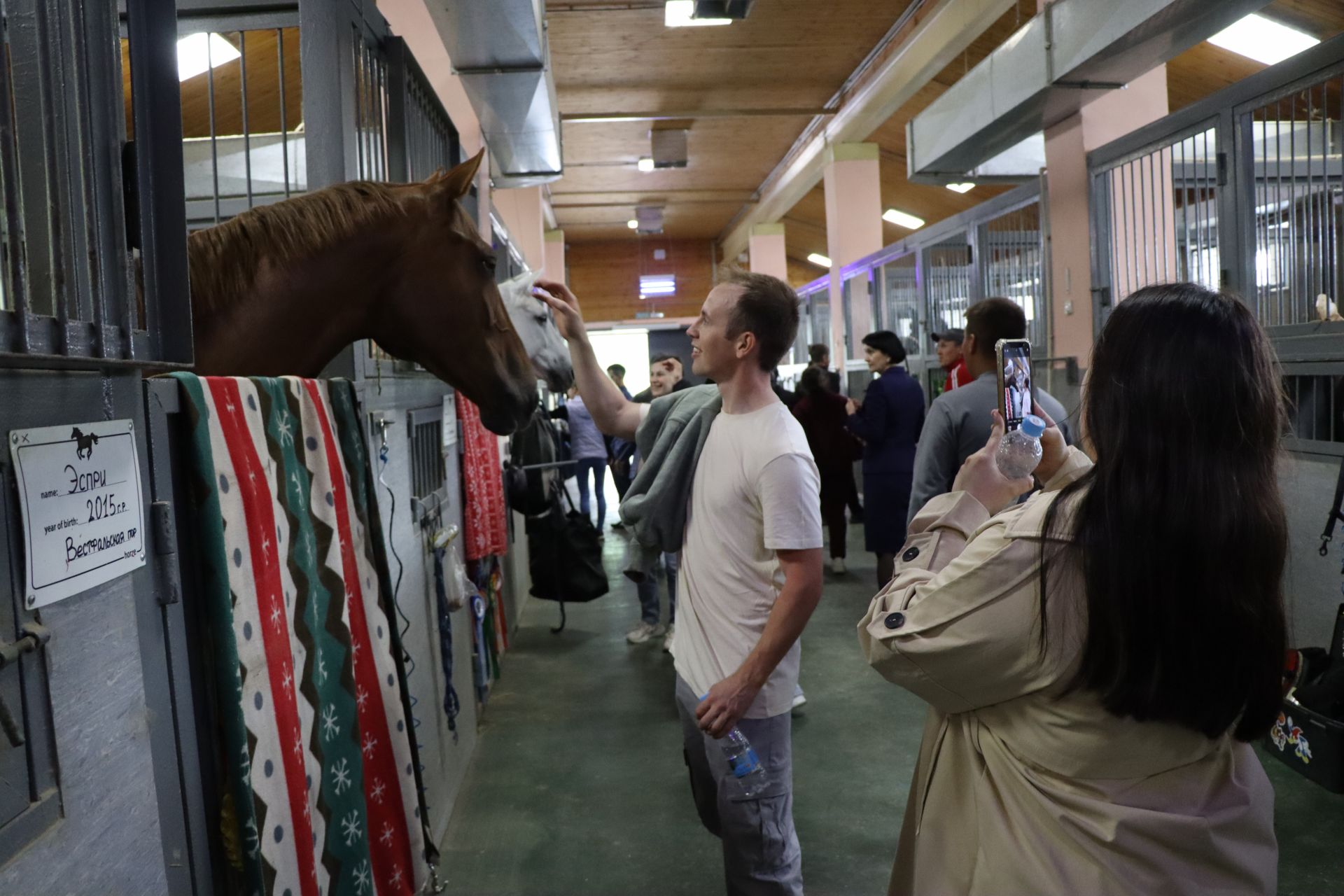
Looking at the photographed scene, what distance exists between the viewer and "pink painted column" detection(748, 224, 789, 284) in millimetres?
16188

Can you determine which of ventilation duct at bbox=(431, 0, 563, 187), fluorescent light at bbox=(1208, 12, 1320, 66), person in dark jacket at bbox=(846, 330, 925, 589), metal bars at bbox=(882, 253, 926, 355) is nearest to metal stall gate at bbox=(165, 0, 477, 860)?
ventilation duct at bbox=(431, 0, 563, 187)

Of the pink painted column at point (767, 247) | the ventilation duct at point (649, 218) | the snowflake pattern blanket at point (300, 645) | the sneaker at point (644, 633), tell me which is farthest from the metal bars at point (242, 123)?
the pink painted column at point (767, 247)

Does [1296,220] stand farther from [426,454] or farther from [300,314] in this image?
[300,314]

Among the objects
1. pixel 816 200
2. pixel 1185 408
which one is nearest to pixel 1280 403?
pixel 1185 408

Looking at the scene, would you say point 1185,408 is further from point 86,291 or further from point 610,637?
point 610,637

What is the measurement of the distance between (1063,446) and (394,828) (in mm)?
1446

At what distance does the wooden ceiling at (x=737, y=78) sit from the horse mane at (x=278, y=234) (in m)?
5.94

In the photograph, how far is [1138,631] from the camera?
3.19ft

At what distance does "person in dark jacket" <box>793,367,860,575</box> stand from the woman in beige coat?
5908 millimetres

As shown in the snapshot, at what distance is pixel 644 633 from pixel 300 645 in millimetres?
3886

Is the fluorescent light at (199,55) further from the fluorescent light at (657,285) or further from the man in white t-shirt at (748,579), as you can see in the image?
the fluorescent light at (657,285)

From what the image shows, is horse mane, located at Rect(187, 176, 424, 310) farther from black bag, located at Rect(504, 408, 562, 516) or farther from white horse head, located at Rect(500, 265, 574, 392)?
black bag, located at Rect(504, 408, 562, 516)

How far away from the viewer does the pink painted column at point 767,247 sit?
16.2 m

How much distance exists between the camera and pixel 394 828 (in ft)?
6.29
